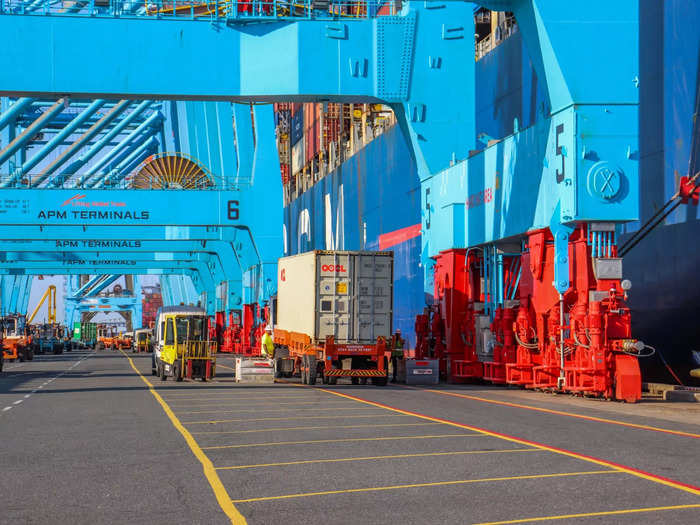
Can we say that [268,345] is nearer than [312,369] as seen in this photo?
No

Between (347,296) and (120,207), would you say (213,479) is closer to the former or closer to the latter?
(347,296)

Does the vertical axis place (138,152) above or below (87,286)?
above

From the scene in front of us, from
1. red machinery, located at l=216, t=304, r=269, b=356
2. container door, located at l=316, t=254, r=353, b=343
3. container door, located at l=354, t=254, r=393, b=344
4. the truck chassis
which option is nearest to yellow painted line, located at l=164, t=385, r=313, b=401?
the truck chassis

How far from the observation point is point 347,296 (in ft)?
94.8

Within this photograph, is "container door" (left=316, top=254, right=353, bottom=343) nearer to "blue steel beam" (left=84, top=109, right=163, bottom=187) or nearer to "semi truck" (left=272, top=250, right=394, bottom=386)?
"semi truck" (left=272, top=250, right=394, bottom=386)

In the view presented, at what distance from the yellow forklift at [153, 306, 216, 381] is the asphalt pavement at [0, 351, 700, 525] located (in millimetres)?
10890

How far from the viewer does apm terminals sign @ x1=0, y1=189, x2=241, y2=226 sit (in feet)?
156

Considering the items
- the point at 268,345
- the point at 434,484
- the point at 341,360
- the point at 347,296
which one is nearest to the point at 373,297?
the point at 347,296

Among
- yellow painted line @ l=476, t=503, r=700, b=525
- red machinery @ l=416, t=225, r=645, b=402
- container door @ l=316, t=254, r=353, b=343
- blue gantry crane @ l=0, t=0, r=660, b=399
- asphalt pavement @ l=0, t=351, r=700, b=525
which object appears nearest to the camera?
yellow painted line @ l=476, t=503, r=700, b=525

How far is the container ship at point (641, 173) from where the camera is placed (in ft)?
80.4

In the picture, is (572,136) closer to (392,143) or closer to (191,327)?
(191,327)

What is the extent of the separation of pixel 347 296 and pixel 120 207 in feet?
74.2

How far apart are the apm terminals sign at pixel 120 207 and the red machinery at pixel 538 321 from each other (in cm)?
2025

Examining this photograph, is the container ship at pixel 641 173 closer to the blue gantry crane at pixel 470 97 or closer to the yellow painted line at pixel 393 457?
the blue gantry crane at pixel 470 97
